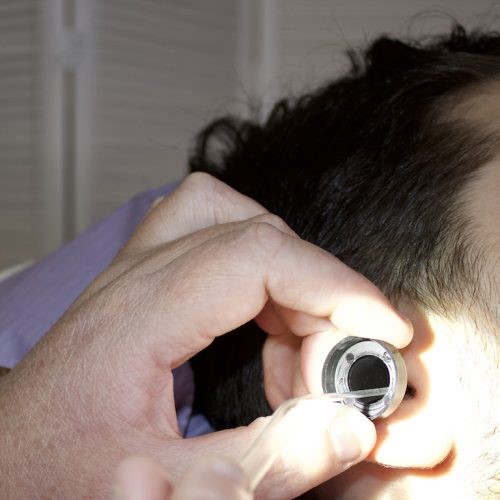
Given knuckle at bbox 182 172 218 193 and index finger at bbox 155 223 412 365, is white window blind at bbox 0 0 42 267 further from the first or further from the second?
index finger at bbox 155 223 412 365

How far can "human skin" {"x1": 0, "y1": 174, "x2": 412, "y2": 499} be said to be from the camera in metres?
0.76

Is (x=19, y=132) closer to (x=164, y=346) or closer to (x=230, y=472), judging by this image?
(x=164, y=346)

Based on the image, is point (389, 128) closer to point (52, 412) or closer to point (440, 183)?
point (440, 183)

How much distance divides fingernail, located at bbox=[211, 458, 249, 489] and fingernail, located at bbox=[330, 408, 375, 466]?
24 cm

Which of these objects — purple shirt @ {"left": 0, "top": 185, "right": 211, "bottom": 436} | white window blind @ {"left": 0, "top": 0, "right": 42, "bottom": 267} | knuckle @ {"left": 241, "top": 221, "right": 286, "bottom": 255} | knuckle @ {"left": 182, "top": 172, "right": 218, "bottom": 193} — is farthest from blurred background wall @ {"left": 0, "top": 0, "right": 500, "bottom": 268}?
knuckle @ {"left": 241, "top": 221, "right": 286, "bottom": 255}

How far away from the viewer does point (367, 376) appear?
84cm

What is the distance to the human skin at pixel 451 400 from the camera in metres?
0.88

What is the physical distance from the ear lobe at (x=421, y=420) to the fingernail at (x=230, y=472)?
0.40 metres

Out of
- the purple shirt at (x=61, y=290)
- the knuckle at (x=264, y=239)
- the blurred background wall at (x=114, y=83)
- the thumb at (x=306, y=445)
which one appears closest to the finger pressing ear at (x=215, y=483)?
the thumb at (x=306, y=445)

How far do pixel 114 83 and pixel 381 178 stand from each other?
2944 mm

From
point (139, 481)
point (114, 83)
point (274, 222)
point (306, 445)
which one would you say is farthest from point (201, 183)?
point (114, 83)

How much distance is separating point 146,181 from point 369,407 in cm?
303

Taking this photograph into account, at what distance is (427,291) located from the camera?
37.4 inches

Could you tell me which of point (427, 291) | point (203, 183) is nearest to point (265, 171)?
point (203, 183)
